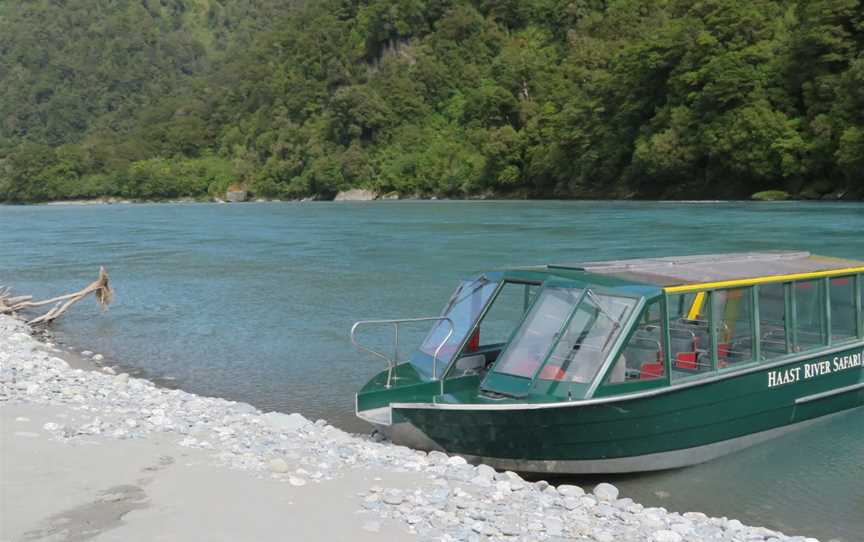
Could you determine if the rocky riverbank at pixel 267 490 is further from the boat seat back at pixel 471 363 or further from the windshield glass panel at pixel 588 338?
the boat seat back at pixel 471 363

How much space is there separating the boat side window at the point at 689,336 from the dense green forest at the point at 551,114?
199 feet

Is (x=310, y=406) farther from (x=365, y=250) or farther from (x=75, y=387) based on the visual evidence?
(x=365, y=250)

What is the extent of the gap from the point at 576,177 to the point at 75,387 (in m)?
94.2

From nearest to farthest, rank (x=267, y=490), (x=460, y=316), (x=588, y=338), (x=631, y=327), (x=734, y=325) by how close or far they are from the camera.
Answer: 1. (x=267, y=490)
2. (x=631, y=327)
3. (x=588, y=338)
4. (x=734, y=325)
5. (x=460, y=316)

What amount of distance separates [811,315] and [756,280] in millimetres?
1706

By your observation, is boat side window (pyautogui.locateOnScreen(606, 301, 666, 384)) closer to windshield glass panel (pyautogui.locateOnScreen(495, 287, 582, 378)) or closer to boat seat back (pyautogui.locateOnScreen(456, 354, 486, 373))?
windshield glass panel (pyautogui.locateOnScreen(495, 287, 582, 378))

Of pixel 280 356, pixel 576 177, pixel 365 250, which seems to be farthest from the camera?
pixel 576 177

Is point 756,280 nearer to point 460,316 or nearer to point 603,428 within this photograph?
point 603,428

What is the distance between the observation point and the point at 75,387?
1352cm

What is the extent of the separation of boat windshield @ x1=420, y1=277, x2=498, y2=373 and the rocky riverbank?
1614mm

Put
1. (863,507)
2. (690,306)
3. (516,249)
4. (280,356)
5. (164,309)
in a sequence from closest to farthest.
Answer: (863,507) → (690,306) → (280,356) → (164,309) → (516,249)

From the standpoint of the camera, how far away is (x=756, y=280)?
39.8 ft

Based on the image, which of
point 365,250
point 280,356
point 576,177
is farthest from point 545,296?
point 576,177

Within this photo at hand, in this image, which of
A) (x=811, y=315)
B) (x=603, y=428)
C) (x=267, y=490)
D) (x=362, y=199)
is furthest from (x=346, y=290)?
(x=362, y=199)
